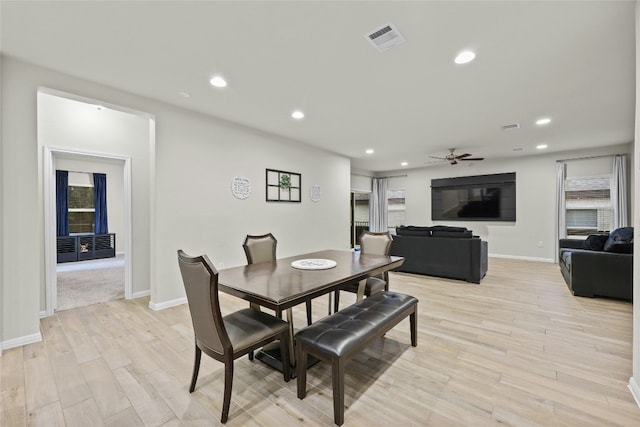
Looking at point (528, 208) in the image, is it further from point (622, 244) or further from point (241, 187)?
point (241, 187)

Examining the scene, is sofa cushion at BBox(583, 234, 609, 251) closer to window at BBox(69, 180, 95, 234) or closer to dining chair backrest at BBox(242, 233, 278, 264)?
dining chair backrest at BBox(242, 233, 278, 264)

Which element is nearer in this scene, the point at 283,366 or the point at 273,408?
the point at 273,408

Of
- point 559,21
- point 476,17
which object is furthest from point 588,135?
point 476,17

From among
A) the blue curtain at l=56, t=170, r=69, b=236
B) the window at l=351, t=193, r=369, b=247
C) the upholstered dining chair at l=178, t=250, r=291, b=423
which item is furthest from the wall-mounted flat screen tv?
the blue curtain at l=56, t=170, r=69, b=236

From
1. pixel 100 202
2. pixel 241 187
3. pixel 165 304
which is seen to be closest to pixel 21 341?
pixel 165 304

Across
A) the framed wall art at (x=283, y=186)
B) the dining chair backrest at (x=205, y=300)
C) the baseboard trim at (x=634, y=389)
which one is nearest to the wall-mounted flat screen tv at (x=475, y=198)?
the framed wall art at (x=283, y=186)

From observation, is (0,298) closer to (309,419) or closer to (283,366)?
(283,366)

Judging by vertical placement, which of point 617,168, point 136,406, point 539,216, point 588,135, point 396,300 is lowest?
point 136,406

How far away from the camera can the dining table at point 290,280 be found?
171 centimetres

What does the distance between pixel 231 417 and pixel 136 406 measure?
0.63 metres

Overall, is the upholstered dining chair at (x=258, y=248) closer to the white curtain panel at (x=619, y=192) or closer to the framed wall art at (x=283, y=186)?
the framed wall art at (x=283, y=186)

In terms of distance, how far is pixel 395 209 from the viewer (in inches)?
360

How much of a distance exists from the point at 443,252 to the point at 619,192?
166 inches

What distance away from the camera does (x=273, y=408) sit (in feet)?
5.64
